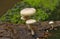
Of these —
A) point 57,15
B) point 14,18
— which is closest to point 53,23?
point 57,15

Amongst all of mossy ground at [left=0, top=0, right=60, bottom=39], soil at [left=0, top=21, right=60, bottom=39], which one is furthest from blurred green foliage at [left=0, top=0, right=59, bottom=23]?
soil at [left=0, top=21, right=60, bottom=39]

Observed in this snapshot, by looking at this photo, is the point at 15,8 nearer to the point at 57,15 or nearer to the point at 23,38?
the point at 57,15

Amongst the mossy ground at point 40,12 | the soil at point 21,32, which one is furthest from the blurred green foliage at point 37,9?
the soil at point 21,32

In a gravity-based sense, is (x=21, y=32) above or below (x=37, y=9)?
below

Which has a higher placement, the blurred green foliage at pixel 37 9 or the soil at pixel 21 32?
the blurred green foliage at pixel 37 9

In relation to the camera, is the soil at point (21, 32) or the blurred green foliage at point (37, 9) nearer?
the soil at point (21, 32)

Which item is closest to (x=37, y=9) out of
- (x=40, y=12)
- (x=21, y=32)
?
(x=40, y=12)

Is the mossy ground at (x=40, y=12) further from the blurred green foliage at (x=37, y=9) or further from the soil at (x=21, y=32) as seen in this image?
the soil at (x=21, y=32)

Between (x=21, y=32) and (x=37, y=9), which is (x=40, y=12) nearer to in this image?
(x=37, y=9)

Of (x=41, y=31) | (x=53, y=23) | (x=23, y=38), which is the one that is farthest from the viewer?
(x=53, y=23)
